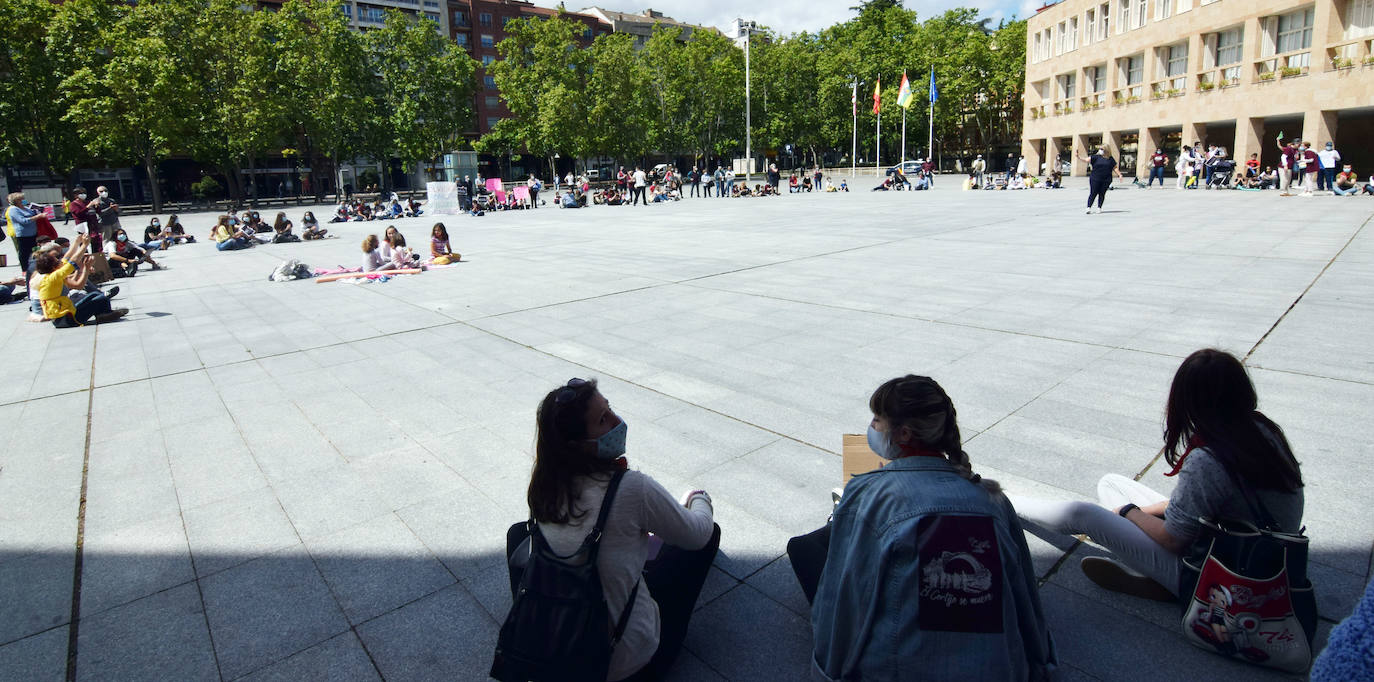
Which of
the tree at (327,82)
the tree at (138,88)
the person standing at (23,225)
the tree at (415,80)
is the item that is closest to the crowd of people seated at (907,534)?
the person standing at (23,225)

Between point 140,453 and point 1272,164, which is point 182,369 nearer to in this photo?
point 140,453

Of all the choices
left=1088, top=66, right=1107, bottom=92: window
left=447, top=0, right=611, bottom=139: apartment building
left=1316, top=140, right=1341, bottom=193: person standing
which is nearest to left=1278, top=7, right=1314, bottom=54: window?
left=1316, top=140, right=1341, bottom=193: person standing

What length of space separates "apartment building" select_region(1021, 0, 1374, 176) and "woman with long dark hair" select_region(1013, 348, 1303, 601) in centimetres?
3510

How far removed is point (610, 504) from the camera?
8.02 feet

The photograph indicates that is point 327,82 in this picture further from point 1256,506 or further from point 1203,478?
point 1256,506

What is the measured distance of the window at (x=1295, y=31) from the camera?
30438mm

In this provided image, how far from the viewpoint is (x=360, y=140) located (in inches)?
2238

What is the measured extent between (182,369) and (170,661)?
551 centimetres

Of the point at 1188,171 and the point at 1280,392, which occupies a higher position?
the point at 1188,171

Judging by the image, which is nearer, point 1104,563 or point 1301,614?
point 1301,614

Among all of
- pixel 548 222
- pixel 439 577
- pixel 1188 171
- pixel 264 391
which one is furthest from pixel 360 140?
pixel 439 577

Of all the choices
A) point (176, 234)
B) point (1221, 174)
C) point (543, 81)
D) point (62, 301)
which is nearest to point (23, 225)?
point (62, 301)

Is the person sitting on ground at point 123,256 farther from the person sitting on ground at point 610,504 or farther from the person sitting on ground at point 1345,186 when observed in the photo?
the person sitting on ground at point 1345,186

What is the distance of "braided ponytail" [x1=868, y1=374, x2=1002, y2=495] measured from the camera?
2.23 m
